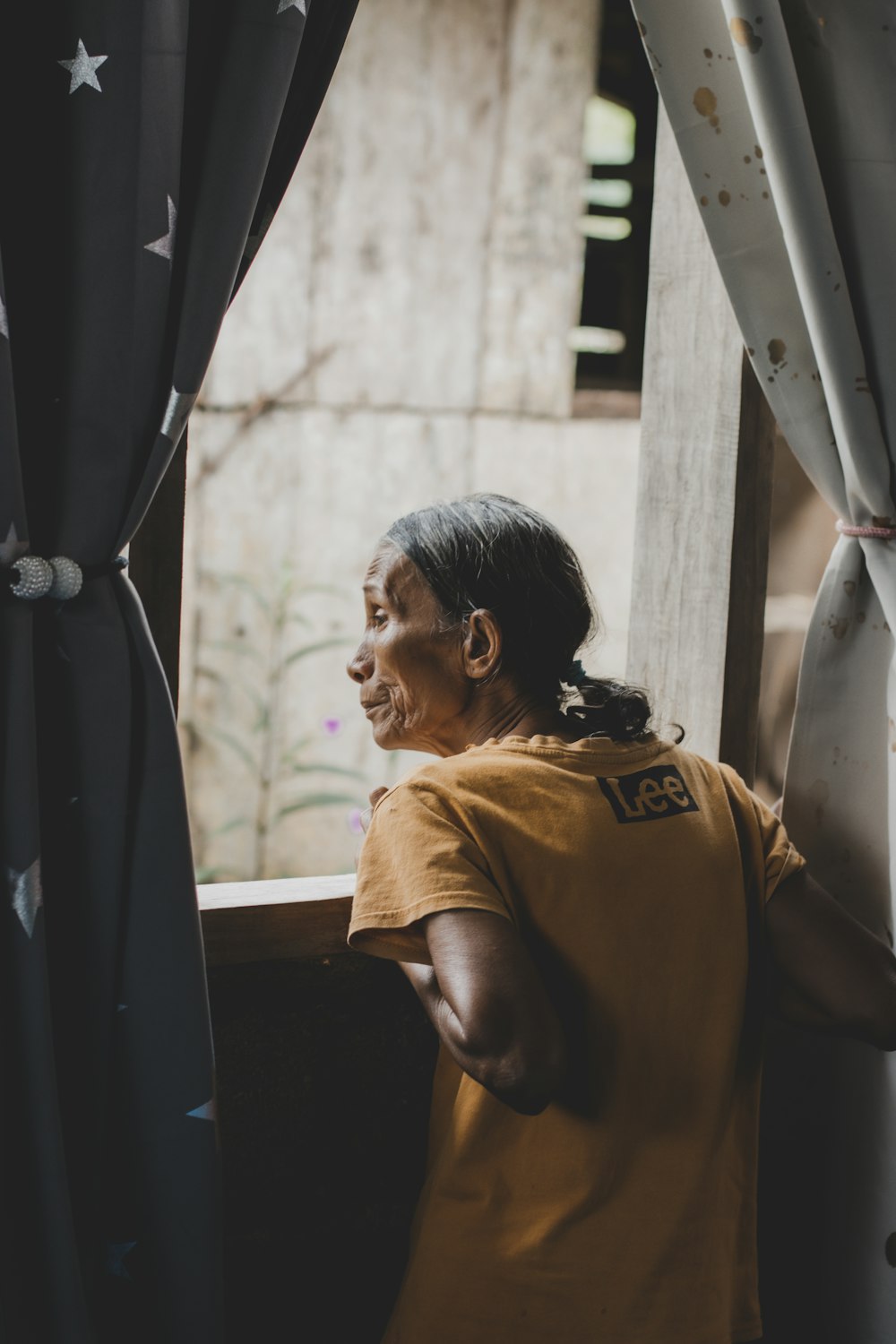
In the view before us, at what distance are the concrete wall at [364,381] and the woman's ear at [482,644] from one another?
8.06 ft

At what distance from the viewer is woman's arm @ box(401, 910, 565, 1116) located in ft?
3.77

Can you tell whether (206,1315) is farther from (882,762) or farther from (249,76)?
(249,76)

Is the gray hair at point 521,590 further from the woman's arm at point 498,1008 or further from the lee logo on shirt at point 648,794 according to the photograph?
the woman's arm at point 498,1008

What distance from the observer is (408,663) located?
57.4 inches

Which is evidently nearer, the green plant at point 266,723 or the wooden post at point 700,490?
the wooden post at point 700,490

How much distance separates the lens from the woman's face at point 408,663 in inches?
56.9

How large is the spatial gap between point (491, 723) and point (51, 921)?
1.78 ft

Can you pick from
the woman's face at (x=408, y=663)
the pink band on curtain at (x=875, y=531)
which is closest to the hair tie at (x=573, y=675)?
the woman's face at (x=408, y=663)

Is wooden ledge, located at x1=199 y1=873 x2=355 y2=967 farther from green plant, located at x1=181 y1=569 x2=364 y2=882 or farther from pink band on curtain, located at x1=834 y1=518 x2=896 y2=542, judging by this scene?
green plant, located at x1=181 y1=569 x2=364 y2=882

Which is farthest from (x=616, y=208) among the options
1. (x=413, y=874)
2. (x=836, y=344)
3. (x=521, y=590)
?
(x=413, y=874)

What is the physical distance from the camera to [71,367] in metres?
1.19

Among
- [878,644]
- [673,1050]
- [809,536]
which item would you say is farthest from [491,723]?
[809,536]

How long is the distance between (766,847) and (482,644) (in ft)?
1.37

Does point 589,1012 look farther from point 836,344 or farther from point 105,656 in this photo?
point 836,344
